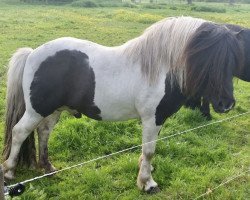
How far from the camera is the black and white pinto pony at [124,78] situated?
3.46 meters

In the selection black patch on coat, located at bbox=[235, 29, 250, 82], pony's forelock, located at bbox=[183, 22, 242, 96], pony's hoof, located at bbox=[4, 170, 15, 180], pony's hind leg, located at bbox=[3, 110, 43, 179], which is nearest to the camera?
pony's forelock, located at bbox=[183, 22, 242, 96]

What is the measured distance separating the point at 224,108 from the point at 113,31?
13669mm

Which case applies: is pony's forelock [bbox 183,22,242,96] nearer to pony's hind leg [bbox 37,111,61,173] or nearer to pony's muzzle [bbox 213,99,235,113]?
pony's muzzle [bbox 213,99,235,113]

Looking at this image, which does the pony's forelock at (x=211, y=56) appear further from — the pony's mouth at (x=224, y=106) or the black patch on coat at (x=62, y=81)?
the black patch on coat at (x=62, y=81)

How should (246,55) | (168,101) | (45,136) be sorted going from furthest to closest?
(246,55) → (45,136) → (168,101)

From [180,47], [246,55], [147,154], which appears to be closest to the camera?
[180,47]

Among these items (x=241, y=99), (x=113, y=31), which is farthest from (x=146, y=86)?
(x=113, y=31)

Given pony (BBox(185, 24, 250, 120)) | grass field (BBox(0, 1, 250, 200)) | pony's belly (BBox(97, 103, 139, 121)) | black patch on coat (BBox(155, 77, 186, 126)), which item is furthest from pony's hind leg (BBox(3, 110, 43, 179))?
pony (BBox(185, 24, 250, 120))

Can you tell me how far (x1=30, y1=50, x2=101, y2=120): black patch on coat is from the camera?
3689mm

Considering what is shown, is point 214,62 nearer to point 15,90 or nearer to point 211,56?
point 211,56

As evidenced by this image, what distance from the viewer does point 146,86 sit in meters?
3.67

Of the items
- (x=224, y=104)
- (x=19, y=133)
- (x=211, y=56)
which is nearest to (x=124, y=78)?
(x=211, y=56)

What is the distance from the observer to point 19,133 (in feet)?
12.7

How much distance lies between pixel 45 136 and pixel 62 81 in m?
0.93
